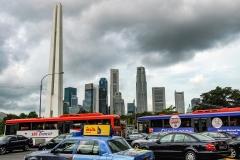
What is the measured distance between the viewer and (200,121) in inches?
982

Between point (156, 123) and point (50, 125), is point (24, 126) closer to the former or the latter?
point (50, 125)

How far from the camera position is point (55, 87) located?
224ft

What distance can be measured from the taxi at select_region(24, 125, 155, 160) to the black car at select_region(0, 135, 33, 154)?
43.9 ft

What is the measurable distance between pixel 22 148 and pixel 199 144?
15785mm

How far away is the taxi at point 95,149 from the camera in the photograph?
7707 millimetres

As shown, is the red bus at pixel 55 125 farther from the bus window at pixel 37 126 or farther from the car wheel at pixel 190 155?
the car wheel at pixel 190 155

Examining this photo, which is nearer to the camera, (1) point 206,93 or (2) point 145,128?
(2) point 145,128

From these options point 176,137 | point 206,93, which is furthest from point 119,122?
point 206,93

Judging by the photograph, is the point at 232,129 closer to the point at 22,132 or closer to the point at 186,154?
the point at 186,154

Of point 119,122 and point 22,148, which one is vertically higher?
point 119,122

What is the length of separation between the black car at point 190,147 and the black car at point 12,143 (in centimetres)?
1258

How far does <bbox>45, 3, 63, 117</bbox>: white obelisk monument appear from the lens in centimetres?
6712

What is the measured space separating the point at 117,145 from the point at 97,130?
0.93 meters

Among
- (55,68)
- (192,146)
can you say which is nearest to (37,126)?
(192,146)
